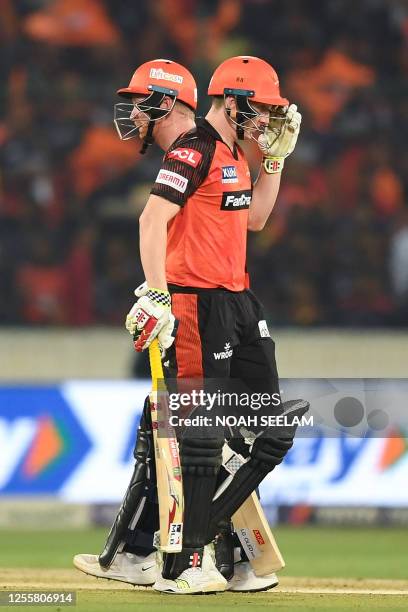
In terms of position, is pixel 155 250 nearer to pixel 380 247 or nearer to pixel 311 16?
pixel 380 247

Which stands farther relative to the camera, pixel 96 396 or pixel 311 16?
pixel 311 16

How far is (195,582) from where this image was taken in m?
6.20

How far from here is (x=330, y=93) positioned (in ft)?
43.4

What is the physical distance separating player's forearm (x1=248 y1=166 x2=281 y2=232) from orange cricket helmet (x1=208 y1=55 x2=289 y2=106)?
1.47ft

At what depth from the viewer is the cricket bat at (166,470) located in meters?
6.20

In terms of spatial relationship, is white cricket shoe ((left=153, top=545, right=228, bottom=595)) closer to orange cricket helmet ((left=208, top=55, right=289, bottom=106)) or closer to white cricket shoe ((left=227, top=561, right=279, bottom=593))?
white cricket shoe ((left=227, top=561, right=279, bottom=593))

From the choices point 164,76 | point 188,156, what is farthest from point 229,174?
point 164,76

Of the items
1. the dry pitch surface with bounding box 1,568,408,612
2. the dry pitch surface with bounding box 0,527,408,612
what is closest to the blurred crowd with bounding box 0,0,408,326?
the dry pitch surface with bounding box 0,527,408,612

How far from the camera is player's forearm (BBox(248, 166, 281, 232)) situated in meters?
6.74

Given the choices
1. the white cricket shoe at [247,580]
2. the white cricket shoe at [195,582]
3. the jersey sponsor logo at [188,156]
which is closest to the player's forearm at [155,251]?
the jersey sponsor logo at [188,156]

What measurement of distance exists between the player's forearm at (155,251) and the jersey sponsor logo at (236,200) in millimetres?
384

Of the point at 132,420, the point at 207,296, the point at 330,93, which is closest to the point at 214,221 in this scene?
the point at 207,296

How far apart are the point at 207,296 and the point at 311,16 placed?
8121mm

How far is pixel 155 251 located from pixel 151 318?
291mm
